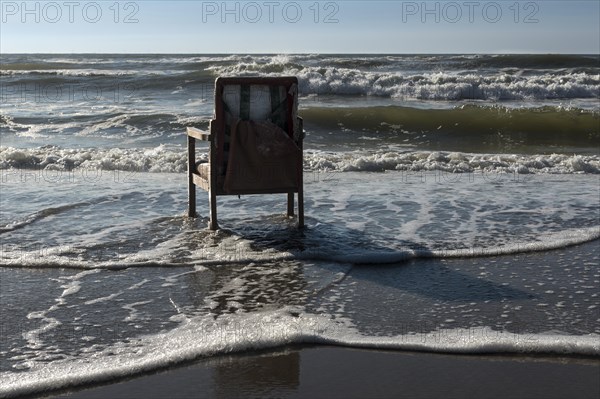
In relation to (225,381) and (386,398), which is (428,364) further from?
(225,381)

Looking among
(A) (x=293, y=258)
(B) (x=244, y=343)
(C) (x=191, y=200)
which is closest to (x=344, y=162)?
(C) (x=191, y=200)

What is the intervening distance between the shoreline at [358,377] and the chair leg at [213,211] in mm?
2661

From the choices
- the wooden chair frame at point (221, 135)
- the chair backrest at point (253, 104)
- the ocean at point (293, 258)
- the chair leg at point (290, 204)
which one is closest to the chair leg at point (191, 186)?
the ocean at point (293, 258)

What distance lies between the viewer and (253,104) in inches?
258

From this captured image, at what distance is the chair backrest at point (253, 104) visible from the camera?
253 inches

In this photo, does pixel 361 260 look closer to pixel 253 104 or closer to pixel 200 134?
pixel 253 104

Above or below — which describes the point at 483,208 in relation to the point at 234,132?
below

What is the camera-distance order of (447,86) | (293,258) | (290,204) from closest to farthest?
(293,258)
(290,204)
(447,86)

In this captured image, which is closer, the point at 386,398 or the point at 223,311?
the point at 386,398

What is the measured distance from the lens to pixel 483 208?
25.3 ft

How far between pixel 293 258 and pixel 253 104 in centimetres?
134

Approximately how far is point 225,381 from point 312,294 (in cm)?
141

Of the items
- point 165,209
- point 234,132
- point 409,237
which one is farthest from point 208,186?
point 409,237

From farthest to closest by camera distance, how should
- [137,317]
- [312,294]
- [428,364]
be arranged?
[312,294] < [137,317] < [428,364]
